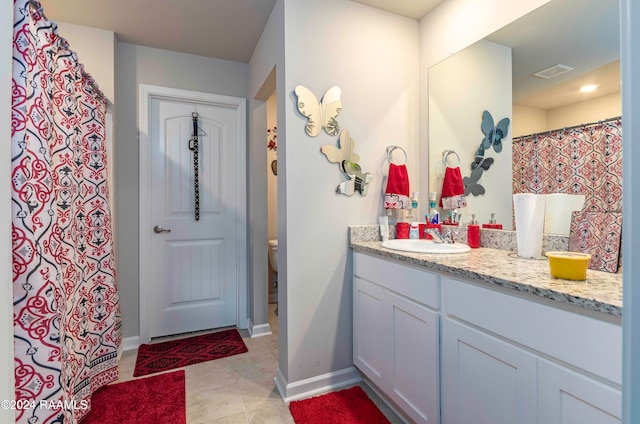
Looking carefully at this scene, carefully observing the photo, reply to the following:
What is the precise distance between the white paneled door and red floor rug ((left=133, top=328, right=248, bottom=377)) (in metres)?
0.17

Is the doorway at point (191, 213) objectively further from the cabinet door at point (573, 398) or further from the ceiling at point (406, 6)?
the cabinet door at point (573, 398)

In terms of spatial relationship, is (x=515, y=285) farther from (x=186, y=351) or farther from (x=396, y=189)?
(x=186, y=351)

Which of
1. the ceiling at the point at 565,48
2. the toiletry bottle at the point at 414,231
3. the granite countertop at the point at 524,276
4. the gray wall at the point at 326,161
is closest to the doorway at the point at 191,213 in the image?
the gray wall at the point at 326,161

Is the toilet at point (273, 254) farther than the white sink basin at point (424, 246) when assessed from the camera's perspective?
Yes

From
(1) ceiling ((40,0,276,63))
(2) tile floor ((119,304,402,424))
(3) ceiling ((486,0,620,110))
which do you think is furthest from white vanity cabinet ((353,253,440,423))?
(1) ceiling ((40,0,276,63))

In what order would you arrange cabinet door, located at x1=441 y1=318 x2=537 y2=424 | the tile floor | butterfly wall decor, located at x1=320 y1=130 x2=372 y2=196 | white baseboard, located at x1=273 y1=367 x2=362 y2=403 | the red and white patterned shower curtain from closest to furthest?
cabinet door, located at x1=441 y1=318 x2=537 y2=424
the red and white patterned shower curtain
the tile floor
white baseboard, located at x1=273 y1=367 x2=362 y2=403
butterfly wall decor, located at x1=320 y1=130 x2=372 y2=196

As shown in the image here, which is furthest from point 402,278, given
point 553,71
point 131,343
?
point 131,343

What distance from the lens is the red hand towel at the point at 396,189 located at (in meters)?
2.00

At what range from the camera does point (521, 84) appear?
1.58 metres

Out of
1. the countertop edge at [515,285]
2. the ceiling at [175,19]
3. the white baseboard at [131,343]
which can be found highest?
the ceiling at [175,19]

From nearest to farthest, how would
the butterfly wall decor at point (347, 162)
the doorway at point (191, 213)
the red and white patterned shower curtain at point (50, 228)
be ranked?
the red and white patterned shower curtain at point (50, 228), the butterfly wall decor at point (347, 162), the doorway at point (191, 213)

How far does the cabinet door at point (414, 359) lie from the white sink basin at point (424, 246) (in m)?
0.25

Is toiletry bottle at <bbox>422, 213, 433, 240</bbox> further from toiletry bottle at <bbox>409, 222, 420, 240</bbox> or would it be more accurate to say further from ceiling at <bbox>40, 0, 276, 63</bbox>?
ceiling at <bbox>40, 0, 276, 63</bbox>

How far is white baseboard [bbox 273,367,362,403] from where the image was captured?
5.91 ft
